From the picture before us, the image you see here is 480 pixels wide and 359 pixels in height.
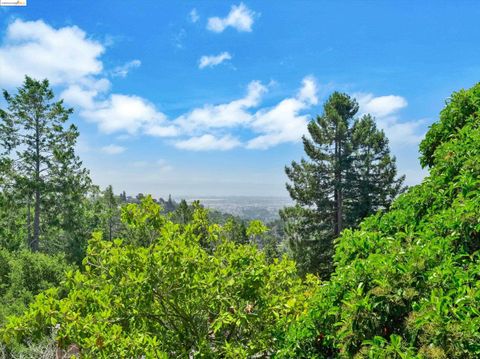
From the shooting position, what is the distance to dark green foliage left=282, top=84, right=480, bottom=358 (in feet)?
8.81

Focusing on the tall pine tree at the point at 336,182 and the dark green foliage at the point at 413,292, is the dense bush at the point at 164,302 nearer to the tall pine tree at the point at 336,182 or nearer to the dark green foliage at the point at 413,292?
the dark green foliage at the point at 413,292

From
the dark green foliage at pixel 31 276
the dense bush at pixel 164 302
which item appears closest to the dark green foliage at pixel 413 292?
the dense bush at pixel 164 302

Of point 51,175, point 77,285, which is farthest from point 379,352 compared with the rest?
point 51,175

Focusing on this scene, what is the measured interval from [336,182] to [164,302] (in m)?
18.5

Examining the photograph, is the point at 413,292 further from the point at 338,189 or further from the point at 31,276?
the point at 338,189

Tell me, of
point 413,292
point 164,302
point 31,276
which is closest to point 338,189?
point 31,276

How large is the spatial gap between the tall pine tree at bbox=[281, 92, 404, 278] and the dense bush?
17891mm

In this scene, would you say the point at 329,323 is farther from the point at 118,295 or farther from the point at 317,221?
the point at 317,221

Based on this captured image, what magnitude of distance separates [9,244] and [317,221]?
2075 cm

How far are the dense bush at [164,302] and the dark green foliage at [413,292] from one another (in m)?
0.77

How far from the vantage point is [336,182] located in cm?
2186

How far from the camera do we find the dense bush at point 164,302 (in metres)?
4.09

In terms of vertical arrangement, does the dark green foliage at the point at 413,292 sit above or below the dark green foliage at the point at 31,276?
above

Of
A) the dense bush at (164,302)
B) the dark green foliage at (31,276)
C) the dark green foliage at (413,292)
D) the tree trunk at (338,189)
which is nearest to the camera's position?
the dark green foliage at (413,292)
